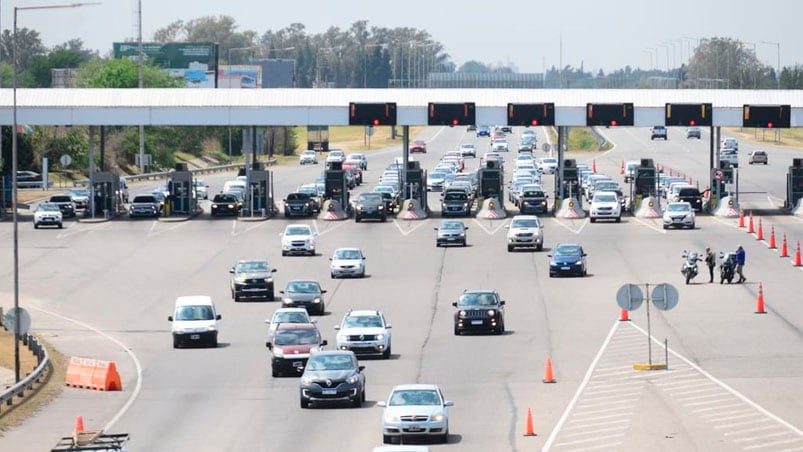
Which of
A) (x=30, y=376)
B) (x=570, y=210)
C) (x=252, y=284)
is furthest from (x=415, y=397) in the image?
(x=570, y=210)

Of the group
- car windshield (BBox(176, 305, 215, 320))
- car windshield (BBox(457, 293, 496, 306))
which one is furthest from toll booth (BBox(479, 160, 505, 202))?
car windshield (BBox(176, 305, 215, 320))

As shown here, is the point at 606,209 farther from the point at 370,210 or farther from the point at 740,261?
the point at 740,261

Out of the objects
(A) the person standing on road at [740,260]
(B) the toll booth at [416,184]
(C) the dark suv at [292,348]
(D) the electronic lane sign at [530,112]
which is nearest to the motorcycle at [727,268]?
(A) the person standing on road at [740,260]

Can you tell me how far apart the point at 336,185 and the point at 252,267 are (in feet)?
104

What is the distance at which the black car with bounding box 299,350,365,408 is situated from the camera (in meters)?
37.2

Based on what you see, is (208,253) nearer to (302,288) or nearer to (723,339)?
(302,288)

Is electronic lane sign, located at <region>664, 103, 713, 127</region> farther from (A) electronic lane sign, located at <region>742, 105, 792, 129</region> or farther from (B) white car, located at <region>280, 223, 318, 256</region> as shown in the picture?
(B) white car, located at <region>280, 223, 318, 256</region>

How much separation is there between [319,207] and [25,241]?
764 inches

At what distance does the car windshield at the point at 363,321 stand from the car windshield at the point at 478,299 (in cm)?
532

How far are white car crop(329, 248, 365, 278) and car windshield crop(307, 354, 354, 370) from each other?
1028 inches

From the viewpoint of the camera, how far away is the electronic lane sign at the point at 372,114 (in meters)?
87.9

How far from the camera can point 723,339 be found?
48344 mm

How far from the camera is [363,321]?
45.7m

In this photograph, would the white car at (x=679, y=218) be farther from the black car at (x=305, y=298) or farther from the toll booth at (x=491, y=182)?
the black car at (x=305, y=298)
